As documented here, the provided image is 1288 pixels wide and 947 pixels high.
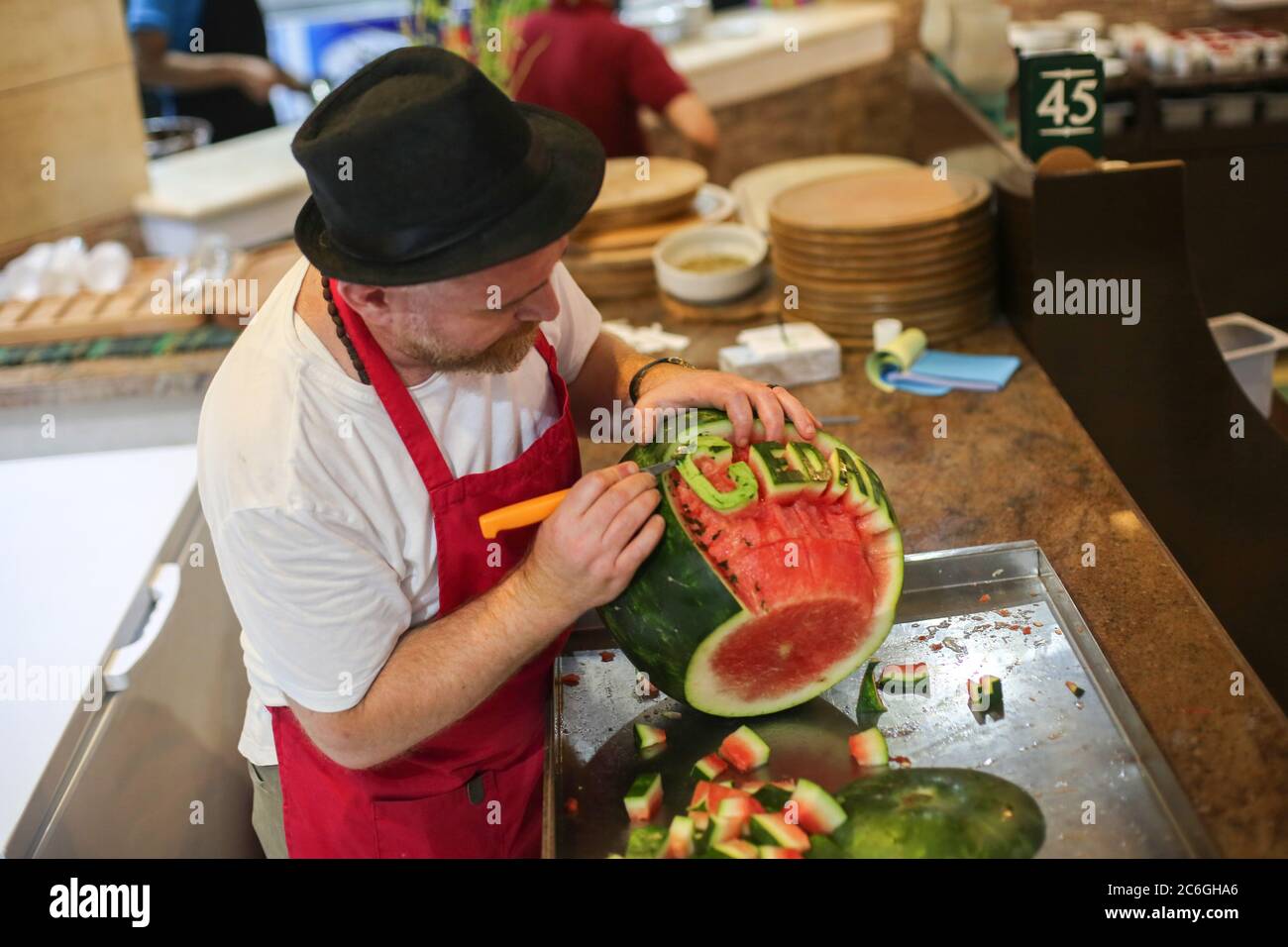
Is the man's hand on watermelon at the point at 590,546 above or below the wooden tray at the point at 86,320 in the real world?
above

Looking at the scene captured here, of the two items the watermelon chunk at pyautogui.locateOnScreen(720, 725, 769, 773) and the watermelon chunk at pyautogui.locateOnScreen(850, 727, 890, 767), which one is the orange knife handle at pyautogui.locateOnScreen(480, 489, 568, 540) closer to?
the watermelon chunk at pyautogui.locateOnScreen(720, 725, 769, 773)

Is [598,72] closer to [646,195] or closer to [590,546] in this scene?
[646,195]

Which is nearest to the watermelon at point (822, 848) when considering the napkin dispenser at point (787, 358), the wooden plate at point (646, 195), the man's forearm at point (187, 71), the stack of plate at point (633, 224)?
the napkin dispenser at point (787, 358)

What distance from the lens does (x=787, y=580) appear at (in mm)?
1812

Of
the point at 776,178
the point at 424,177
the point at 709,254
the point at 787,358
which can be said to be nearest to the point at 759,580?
the point at 424,177

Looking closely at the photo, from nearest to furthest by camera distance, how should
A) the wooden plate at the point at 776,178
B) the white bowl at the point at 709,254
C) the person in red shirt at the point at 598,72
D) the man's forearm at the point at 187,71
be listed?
1. the white bowl at the point at 709,254
2. the wooden plate at the point at 776,178
3. the person in red shirt at the point at 598,72
4. the man's forearm at the point at 187,71

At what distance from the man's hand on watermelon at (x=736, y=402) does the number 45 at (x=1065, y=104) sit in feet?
4.17

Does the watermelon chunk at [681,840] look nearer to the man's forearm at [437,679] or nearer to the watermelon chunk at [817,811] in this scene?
the watermelon chunk at [817,811]

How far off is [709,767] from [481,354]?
2.29ft

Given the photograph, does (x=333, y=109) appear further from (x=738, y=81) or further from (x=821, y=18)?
(x=821, y=18)

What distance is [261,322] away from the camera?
191 cm

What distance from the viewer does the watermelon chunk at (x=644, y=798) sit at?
170 cm

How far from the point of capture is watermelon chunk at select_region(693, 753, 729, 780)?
177cm

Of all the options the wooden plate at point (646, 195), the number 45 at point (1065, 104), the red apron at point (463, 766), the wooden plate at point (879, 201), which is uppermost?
the number 45 at point (1065, 104)
